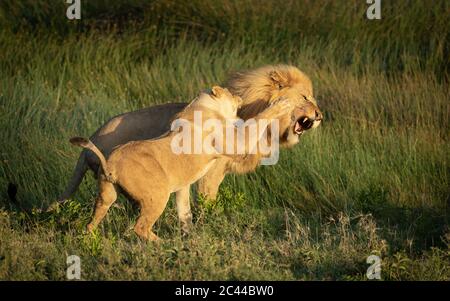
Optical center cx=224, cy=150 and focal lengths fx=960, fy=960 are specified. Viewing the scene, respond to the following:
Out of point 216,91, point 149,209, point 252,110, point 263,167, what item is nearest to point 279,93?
point 252,110

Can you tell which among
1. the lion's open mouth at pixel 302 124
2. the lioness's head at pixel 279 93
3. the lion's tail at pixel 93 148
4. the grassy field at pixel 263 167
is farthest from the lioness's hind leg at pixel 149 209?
the lion's open mouth at pixel 302 124

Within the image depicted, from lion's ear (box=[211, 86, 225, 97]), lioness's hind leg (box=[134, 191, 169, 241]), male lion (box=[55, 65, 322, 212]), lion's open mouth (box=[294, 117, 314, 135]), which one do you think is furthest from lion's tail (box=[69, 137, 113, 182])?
lion's open mouth (box=[294, 117, 314, 135])

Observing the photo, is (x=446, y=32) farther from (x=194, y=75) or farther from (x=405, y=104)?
(x=194, y=75)

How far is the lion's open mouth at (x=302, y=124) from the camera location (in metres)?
6.92

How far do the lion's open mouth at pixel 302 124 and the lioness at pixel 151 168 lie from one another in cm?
59

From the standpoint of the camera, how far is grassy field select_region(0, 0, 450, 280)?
19.7 feet

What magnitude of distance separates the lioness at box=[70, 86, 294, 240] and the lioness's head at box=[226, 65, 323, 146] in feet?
1.89

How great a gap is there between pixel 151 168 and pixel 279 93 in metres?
1.45

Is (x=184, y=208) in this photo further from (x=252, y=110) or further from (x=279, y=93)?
(x=279, y=93)

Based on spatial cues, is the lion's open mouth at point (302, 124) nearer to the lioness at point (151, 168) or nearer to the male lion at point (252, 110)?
the male lion at point (252, 110)

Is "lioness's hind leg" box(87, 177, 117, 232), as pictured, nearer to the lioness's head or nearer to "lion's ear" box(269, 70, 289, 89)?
the lioness's head

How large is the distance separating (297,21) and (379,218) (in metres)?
4.74

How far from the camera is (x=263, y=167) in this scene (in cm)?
791
